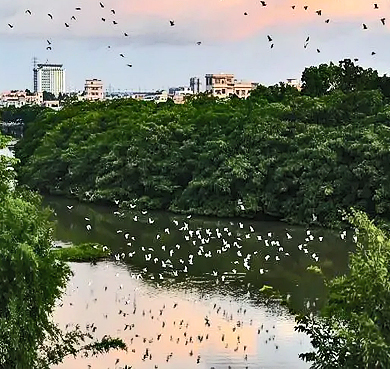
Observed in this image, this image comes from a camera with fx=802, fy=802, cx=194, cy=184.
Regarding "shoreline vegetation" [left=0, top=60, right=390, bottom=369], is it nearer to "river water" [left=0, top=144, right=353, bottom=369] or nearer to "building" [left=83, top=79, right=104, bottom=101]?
"river water" [left=0, top=144, right=353, bottom=369]

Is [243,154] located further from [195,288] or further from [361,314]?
[361,314]

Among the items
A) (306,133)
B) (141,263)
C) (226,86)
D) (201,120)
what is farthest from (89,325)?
(226,86)

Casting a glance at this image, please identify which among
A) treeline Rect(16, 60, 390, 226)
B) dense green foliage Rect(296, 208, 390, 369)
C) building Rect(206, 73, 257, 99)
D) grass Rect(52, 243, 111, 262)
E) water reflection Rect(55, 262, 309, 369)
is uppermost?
building Rect(206, 73, 257, 99)

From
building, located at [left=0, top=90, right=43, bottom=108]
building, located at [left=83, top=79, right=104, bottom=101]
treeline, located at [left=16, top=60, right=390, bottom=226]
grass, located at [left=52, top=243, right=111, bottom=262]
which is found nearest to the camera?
grass, located at [left=52, top=243, right=111, bottom=262]

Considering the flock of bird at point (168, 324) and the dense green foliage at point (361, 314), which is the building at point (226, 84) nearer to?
the flock of bird at point (168, 324)

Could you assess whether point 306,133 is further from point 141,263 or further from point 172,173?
point 141,263

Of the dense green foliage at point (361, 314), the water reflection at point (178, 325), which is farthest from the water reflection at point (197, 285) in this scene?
the dense green foliage at point (361, 314)

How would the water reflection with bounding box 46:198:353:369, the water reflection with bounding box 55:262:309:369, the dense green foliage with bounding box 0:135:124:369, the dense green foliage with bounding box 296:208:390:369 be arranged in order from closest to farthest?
the dense green foliage with bounding box 296:208:390:369 → the dense green foliage with bounding box 0:135:124:369 → the water reflection with bounding box 55:262:309:369 → the water reflection with bounding box 46:198:353:369

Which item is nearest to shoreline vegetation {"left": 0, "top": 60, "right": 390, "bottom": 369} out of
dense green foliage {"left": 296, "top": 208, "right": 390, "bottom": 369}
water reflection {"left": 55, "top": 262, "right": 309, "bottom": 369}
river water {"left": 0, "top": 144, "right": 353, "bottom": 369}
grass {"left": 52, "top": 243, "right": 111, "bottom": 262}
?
river water {"left": 0, "top": 144, "right": 353, "bottom": 369}

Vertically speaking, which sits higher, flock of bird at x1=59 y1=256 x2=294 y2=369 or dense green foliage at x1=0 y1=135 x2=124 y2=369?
dense green foliage at x1=0 y1=135 x2=124 y2=369
